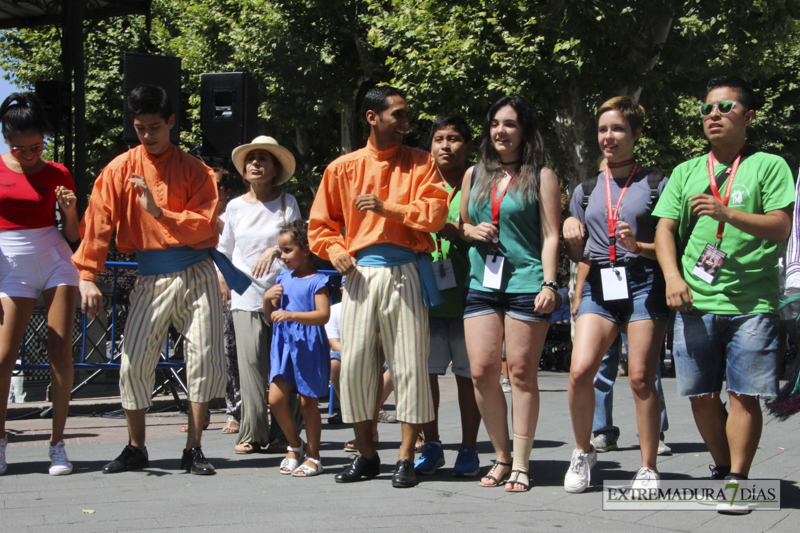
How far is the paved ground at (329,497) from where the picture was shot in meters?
Answer: 3.69

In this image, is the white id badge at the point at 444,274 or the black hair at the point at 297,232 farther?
the black hair at the point at 297,232

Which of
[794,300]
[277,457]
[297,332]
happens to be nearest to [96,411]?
[277,457]

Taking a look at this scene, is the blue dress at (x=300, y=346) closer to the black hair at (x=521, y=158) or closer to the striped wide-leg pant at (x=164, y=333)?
the striped wide-leg pant at (x=164, y=333)

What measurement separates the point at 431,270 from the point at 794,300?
6.18 ft

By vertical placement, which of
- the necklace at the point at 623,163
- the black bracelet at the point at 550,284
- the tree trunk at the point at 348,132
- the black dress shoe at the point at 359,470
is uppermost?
the tree trunk at the point at 348,132

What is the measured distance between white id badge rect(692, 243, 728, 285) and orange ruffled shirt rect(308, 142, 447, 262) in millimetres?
1344

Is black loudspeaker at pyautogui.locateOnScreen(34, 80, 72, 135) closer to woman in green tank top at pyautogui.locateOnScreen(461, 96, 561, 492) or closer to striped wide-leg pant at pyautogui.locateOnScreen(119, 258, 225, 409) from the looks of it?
striped wide-leg pant at pyautogui.locateOnScreen(119, 258, 225, 409)

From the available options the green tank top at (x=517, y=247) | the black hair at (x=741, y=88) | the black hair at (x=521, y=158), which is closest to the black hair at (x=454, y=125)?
the black hair at (x=521, y=158)

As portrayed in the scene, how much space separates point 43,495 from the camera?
14.1 ft

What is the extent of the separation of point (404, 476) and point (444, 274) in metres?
1.23

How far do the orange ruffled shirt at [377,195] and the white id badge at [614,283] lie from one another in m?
0.91

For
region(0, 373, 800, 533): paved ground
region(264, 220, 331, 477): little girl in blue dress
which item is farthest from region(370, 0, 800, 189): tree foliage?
region(264, 220, 331, 477): little girl in blue dress

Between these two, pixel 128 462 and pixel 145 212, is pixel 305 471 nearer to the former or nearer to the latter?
pixel 128 462

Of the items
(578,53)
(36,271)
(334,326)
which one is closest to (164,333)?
(36,271)
